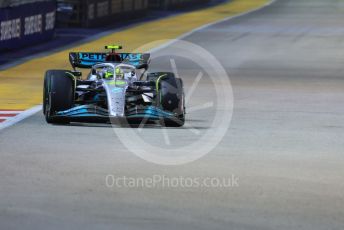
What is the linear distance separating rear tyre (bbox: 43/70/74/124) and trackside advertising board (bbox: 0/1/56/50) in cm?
1507

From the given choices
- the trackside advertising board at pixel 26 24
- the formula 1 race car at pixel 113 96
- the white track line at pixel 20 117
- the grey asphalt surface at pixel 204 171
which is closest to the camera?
the grey asphalt surface at pixel 204 171

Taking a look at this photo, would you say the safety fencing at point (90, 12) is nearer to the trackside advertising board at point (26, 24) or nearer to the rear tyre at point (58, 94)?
the trackside advertising board at point (26, 24)

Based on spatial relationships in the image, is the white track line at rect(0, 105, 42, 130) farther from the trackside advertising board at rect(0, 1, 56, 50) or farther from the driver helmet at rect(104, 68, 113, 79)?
the trackside advertising board at rect(0, 1, 56, 50)

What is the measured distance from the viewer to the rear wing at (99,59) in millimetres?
19172

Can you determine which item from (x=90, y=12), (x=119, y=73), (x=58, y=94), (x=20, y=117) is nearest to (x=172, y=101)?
(x=119, y=73)

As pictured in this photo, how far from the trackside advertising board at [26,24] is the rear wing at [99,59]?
43.9 ft

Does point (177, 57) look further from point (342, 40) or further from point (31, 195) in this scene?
point (31, 195)

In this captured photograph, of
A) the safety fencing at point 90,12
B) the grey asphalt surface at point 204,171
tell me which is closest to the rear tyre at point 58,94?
the grey asphalt surface at point 204,171


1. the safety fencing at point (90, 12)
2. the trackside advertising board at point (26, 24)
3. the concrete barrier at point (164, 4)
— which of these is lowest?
the concrete barrier at point (164, 4)

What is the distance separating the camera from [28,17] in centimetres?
3538

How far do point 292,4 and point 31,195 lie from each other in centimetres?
5662

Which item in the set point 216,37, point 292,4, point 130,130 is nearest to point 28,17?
point 216,37

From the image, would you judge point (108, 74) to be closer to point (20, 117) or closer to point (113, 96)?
point (113, 96)

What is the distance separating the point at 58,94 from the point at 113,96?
2.61 feet
